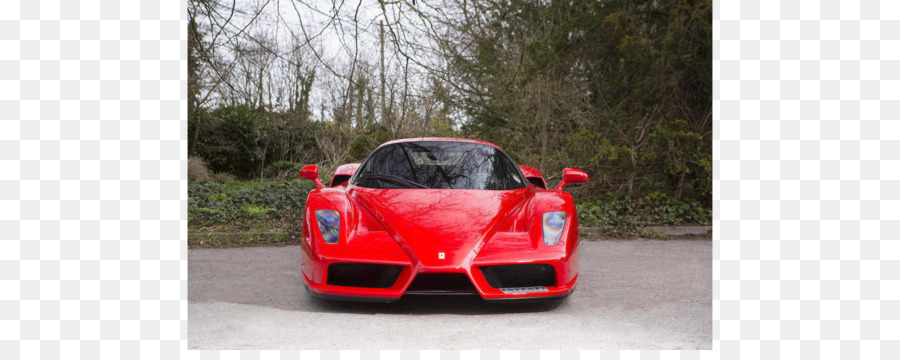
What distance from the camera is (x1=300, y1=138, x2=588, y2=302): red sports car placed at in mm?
3357

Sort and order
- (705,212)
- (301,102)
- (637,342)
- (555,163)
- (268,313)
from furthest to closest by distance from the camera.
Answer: (301,102) < (555,163) < (705,212) < (268,313) < (637,342)

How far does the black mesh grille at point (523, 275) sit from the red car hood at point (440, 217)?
8.1 inches

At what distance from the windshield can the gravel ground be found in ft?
2.80

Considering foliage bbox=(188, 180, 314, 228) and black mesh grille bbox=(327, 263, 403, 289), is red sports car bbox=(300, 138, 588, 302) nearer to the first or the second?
black mesh grille bbox=(327, 263, 403, 289)

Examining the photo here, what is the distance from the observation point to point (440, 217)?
365cm

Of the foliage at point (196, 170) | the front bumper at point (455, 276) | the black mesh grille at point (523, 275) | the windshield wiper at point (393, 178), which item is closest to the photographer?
the front bumper at point (455, 276)

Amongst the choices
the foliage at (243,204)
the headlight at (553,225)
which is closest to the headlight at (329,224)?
the headlight at (553,225)

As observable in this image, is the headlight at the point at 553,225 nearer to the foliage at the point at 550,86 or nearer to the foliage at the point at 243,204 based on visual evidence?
the foliage at the point at 550,86

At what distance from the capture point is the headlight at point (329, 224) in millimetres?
3541

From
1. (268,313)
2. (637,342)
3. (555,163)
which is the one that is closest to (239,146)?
(555,163)

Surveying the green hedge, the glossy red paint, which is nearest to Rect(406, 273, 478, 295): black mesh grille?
the glossy red paint
